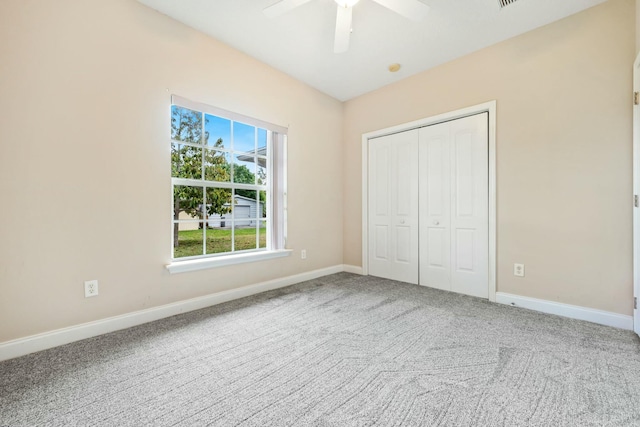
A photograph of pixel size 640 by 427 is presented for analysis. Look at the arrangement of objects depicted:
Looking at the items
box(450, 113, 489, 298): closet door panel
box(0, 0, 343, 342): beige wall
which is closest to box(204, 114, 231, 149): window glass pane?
box(0, 0, 343, 342): beige wall

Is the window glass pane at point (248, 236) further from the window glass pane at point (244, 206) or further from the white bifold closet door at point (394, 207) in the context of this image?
the white bifold closet door at point (394, 207)

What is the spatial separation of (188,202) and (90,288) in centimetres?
112

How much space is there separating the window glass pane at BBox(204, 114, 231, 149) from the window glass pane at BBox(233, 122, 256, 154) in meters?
0.08

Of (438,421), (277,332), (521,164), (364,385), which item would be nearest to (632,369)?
(438,421)

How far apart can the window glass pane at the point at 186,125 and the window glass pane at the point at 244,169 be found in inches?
Result: 17.6

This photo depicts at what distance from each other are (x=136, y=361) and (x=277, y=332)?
92cm

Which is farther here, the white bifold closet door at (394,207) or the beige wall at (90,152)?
the white bifold closet door at (394,207)

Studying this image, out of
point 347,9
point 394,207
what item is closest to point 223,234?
point 394,207

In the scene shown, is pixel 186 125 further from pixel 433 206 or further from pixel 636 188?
pixel 636 188

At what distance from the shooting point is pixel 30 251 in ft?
5.98

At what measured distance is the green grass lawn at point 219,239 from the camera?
303 cm

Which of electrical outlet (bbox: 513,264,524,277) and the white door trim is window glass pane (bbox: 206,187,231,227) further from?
the white door trim

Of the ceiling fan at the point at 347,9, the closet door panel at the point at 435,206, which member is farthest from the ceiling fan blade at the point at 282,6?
the closet door panel at the point at 435,206

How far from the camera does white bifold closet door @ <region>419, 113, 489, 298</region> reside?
2.94 meters
